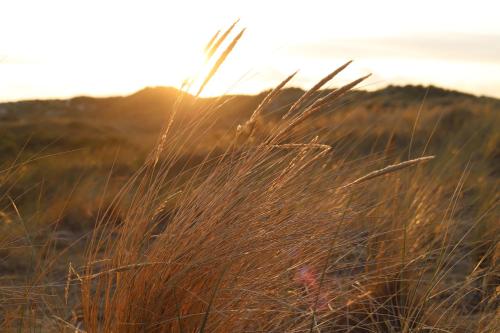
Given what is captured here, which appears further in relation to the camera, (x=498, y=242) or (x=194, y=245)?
(x=498, y=242)

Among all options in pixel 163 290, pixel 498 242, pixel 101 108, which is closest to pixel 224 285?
pixel 163 290

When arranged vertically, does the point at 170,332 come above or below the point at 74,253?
above

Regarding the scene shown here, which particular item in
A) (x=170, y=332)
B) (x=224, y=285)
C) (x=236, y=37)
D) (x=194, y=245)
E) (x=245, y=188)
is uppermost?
(x=236, y=37)

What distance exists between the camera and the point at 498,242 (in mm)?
2166

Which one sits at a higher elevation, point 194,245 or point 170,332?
point 194,245

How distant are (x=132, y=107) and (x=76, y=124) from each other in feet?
38.8

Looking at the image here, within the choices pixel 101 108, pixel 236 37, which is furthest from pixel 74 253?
pixel 101 108

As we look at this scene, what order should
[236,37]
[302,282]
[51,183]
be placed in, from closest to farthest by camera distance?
[236,37] → [302,282] → [51,183]

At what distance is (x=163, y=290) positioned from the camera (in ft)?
5.00

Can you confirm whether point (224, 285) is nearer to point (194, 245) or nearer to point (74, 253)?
point (194, 245)

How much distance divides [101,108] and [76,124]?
44.7ft

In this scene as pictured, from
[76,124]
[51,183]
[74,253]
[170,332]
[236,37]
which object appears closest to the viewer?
[236,37]

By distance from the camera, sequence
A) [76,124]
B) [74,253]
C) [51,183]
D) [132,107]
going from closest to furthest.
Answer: [74,253] < [51,183] < [76,124] < [132,107]

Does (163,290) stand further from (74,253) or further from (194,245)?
(74,253)
